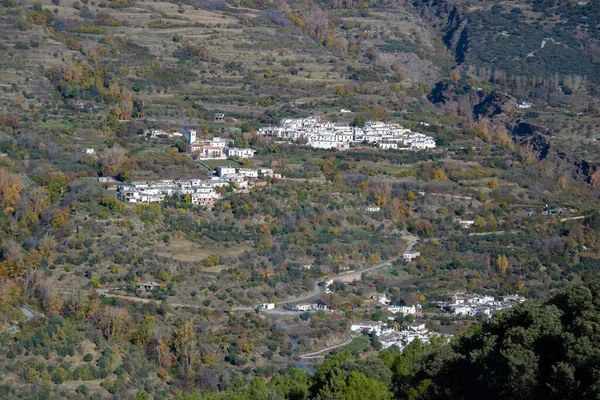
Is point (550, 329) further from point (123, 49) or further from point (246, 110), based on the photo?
point (123, 49)

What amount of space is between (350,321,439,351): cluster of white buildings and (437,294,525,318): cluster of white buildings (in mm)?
2912

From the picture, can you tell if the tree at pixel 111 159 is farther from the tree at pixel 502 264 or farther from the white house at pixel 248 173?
the tree at pixel 502 264

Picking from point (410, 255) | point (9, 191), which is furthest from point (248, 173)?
point (9, 191)

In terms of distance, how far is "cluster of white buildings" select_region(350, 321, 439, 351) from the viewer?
4741cm

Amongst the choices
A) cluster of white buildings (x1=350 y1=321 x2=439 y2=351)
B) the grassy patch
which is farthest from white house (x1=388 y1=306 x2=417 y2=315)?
the grassy patch

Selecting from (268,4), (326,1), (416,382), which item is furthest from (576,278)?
(326,1)

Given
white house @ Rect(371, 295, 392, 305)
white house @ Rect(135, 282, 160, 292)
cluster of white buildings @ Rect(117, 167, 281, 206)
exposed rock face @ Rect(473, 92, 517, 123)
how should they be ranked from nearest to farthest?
white house @ Rect(135, 282, 160, 292), white house @ Rect(371, 295, 392, 305), cluster of white buildings @ Rect(117, 167, 281, 206), exposed rock face @ Rect(473, 92, 517, 123)

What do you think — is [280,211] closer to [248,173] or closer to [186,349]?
[248,173]

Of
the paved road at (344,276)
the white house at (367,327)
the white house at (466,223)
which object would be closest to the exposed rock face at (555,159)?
the white house at (466,223)

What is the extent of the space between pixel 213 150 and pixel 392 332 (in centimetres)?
1974

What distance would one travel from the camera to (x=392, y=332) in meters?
48.7

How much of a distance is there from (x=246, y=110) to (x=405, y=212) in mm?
15947

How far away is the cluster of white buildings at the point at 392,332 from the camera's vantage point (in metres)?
47.4

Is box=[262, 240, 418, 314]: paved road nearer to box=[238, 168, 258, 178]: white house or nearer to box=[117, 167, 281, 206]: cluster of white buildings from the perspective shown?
box=[117, 167, 281, 206]: cluster of white buildings
